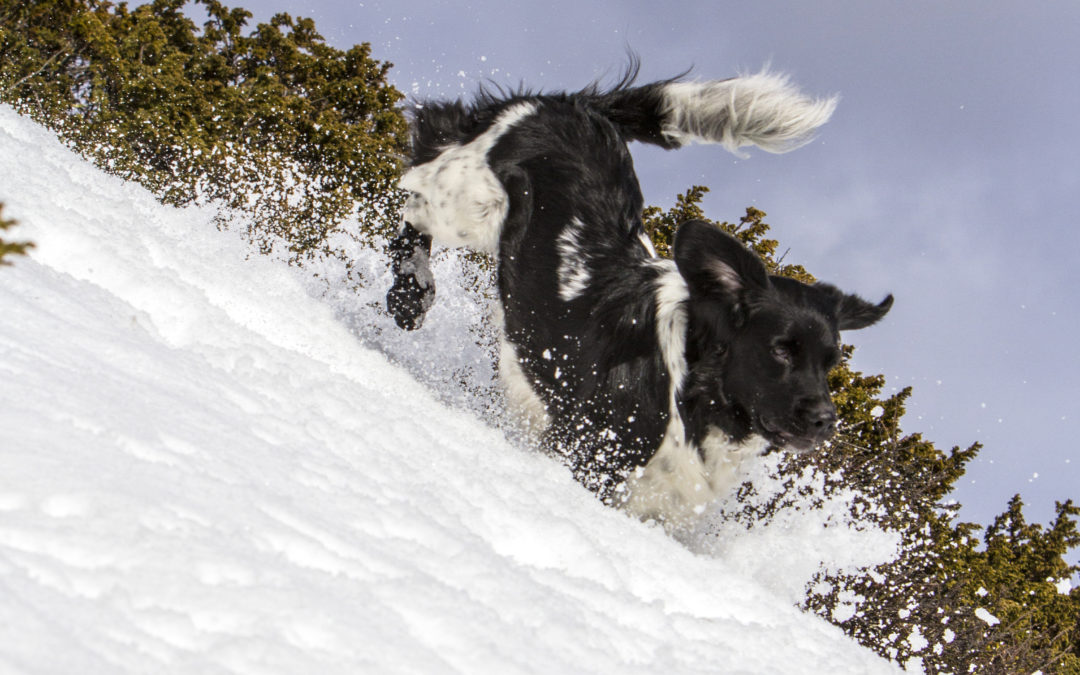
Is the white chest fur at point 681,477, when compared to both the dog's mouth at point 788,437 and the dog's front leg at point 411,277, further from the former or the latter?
the dog's front leg at point 411,277

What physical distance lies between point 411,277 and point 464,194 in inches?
26.8

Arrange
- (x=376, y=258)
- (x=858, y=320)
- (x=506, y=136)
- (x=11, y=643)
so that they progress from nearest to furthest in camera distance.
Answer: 1. (x=11, y=643)
2. (x=858, y=320)
3. (x=506, y=136)
4. (x=376, y=258)

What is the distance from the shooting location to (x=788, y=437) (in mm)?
3162

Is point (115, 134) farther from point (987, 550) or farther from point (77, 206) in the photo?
point (987, 550)

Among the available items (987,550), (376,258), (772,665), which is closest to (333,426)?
(772,665)

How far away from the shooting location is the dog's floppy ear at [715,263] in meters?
3.26

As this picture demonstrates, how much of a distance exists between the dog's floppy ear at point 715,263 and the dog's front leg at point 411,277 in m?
1.89

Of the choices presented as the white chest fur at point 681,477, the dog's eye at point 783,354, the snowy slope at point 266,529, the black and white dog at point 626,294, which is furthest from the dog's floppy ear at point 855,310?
the snowy slope at point 266,529

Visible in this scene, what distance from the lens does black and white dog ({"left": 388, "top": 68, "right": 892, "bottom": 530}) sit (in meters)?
3.30

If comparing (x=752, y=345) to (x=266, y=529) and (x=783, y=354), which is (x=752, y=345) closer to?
(x=783, y=354)

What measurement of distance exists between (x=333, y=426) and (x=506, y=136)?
8.95 feet

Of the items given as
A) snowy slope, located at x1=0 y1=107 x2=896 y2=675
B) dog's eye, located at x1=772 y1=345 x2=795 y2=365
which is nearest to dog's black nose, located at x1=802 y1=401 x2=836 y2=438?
dog's eye, located at x1=772 y1=345 x2=795 y2=365

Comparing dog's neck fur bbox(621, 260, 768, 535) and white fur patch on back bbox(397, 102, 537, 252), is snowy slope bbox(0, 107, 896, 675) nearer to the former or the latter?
dog's neck fur bbox(621, 260, 768, 535)

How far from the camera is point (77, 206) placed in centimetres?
295
